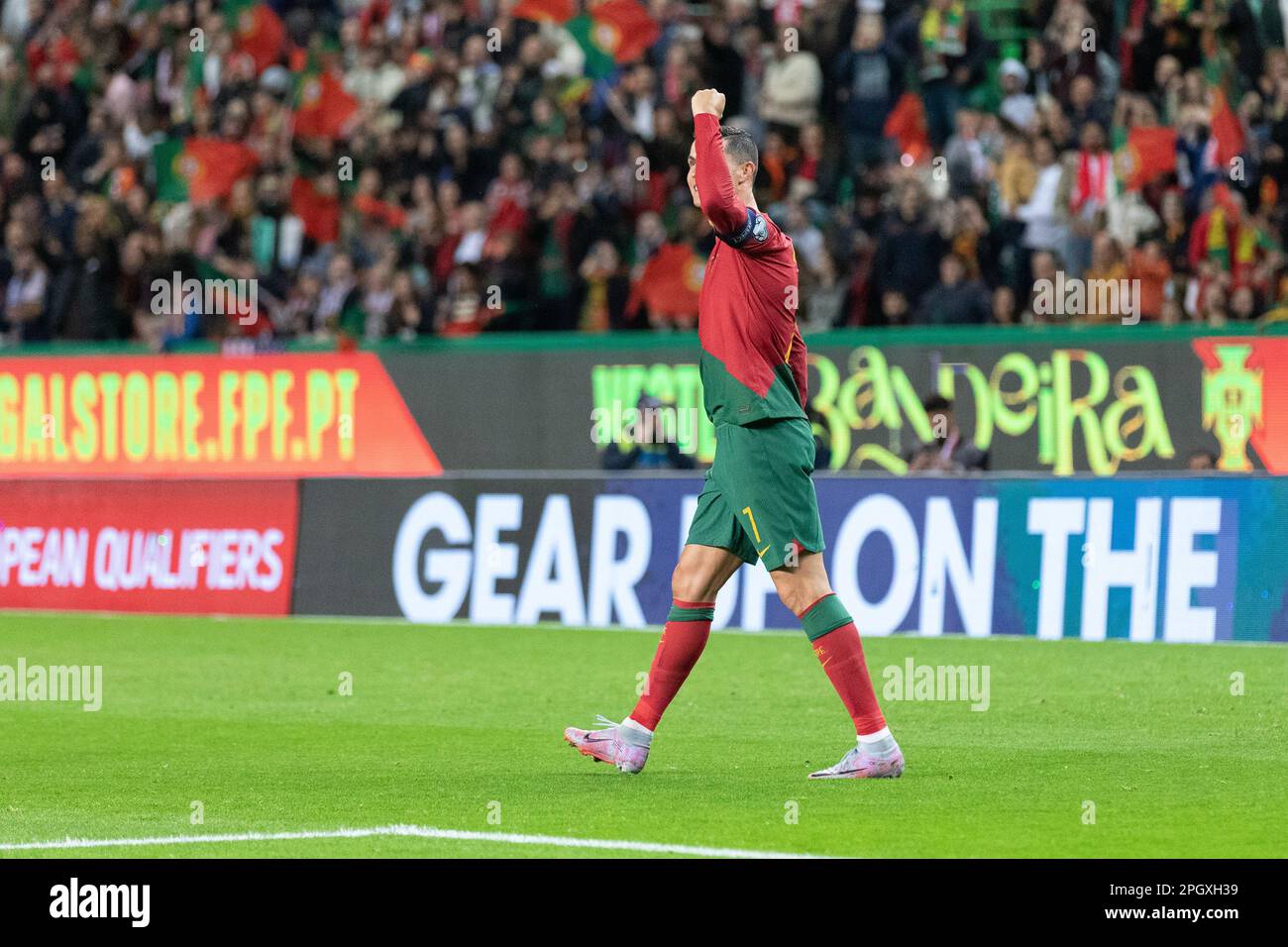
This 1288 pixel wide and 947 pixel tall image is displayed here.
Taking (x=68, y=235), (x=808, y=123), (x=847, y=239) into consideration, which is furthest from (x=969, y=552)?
(x=68, y=235)

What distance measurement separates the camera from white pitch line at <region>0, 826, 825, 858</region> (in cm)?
759

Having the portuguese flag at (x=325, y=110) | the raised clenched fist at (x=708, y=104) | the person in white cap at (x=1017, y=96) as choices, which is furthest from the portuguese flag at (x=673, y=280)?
the raised clenched fist at (x=708, y=104)

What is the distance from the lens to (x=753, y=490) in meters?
9.20

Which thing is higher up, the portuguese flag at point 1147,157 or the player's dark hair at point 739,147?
the portuguese flag at point 1147,157

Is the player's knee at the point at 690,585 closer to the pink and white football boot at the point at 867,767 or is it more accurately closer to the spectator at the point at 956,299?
the pink and white football boot at the point at 867,767

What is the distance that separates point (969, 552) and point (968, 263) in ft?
13.5

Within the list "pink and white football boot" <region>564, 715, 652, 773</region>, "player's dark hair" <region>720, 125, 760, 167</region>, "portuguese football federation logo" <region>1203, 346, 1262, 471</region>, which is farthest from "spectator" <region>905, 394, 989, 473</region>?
"player's dark hair" <region>720, 125, 760, 167</region>

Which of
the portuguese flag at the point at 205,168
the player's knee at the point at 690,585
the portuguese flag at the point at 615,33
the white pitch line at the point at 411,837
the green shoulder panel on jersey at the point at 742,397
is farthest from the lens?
the portuguese flag at the point at 205,168

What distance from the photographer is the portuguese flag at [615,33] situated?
2269 centimetres

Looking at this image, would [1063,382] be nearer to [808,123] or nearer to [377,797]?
[808,123]

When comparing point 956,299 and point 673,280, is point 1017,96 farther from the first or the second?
point 673,280

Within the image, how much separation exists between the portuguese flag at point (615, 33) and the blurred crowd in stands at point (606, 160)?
0.02m

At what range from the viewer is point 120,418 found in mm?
22844

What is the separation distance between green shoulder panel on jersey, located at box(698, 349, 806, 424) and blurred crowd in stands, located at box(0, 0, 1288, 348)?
9.89 metres
